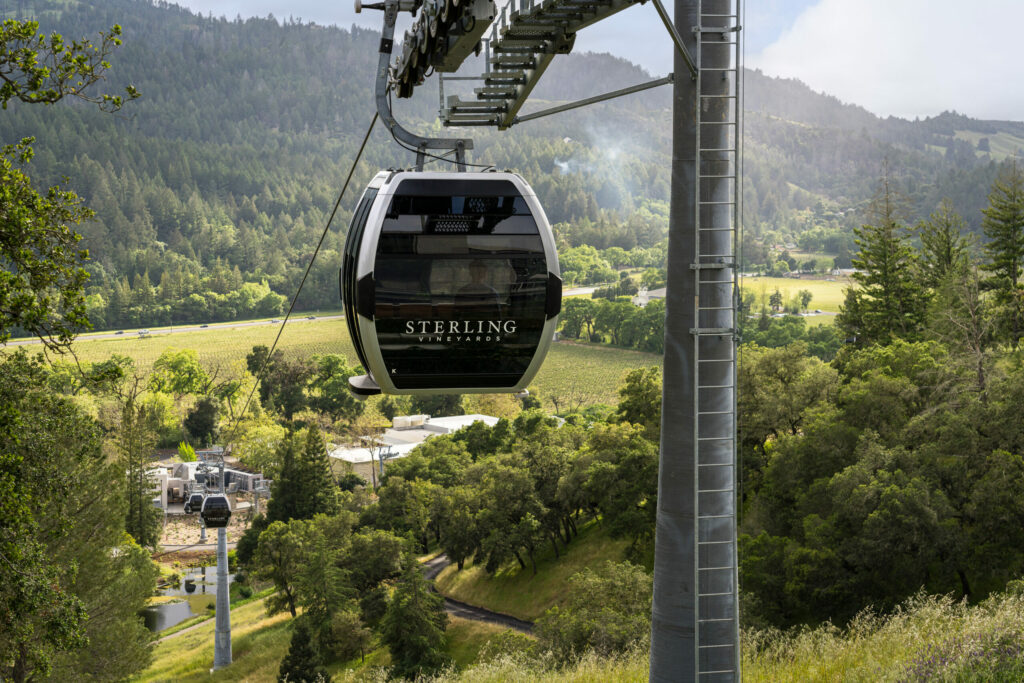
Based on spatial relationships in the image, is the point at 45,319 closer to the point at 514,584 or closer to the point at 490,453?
the point at 514,584

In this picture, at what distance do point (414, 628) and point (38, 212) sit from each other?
19.6 metres

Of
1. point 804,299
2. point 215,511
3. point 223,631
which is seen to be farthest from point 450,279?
point 804,299

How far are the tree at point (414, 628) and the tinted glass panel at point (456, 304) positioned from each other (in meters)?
19.9

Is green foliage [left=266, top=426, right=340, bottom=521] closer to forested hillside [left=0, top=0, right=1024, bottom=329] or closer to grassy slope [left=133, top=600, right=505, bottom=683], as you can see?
grassy slope [left=133, top=600, right=505, bottom=683]

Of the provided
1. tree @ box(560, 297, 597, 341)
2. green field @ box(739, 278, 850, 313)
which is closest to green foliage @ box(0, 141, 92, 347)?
tree @ box(560, 297, 597, 341)

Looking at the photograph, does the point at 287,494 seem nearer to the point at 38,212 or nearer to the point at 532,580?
the point at 532,580

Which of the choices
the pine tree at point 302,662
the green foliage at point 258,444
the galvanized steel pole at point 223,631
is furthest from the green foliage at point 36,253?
the green foliage at point 258,444

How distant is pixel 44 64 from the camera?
6973 mm

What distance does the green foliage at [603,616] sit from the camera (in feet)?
53.6

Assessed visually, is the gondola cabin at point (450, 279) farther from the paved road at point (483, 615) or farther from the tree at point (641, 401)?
the tree at point (641, 401)

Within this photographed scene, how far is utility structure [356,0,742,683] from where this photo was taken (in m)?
5.21

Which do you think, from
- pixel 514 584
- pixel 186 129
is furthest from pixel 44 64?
pixel 186 129

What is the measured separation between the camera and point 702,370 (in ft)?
17.5

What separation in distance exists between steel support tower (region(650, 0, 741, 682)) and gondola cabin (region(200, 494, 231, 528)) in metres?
21.1
